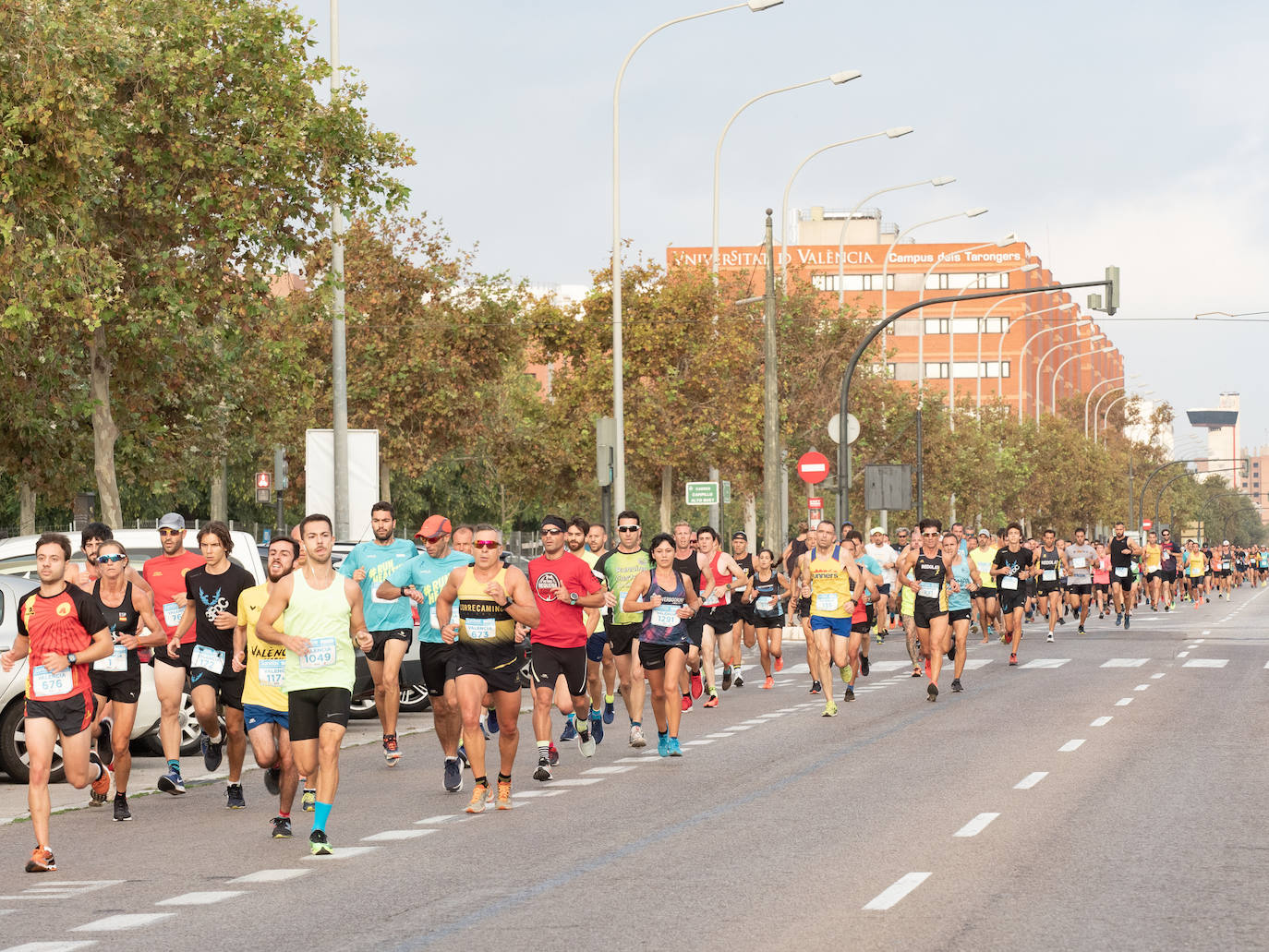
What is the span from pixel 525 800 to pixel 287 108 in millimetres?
12556

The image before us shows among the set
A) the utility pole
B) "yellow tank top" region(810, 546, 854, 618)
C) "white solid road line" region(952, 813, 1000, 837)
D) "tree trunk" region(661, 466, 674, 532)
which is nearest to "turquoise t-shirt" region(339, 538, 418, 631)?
"white solid road line" region(952, 813, 1000, 837)

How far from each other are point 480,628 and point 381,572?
117 inches

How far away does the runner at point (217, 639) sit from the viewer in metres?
13.1

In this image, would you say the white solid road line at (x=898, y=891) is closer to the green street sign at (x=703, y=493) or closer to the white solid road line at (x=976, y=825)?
the white solid road line at (x=976, y=825)

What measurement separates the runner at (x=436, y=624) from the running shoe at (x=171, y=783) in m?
1.81

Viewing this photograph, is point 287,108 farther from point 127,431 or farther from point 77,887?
point 77,887

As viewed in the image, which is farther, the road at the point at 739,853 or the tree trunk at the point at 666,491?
the tree trunk at the point at 666,491

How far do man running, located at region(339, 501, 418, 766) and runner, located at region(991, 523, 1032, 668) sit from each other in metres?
15.6

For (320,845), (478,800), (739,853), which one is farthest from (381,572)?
(739,853)

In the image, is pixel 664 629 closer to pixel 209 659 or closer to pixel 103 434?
pixel 209 659

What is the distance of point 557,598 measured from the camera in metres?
13.9

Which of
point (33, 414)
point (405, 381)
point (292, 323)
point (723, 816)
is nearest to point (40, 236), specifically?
point (33, 414)

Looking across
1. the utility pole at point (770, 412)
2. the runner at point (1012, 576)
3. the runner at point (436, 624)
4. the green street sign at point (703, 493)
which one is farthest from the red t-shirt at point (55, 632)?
the green street sign at point (703, 493)

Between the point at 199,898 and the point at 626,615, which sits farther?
the point at 626,615
